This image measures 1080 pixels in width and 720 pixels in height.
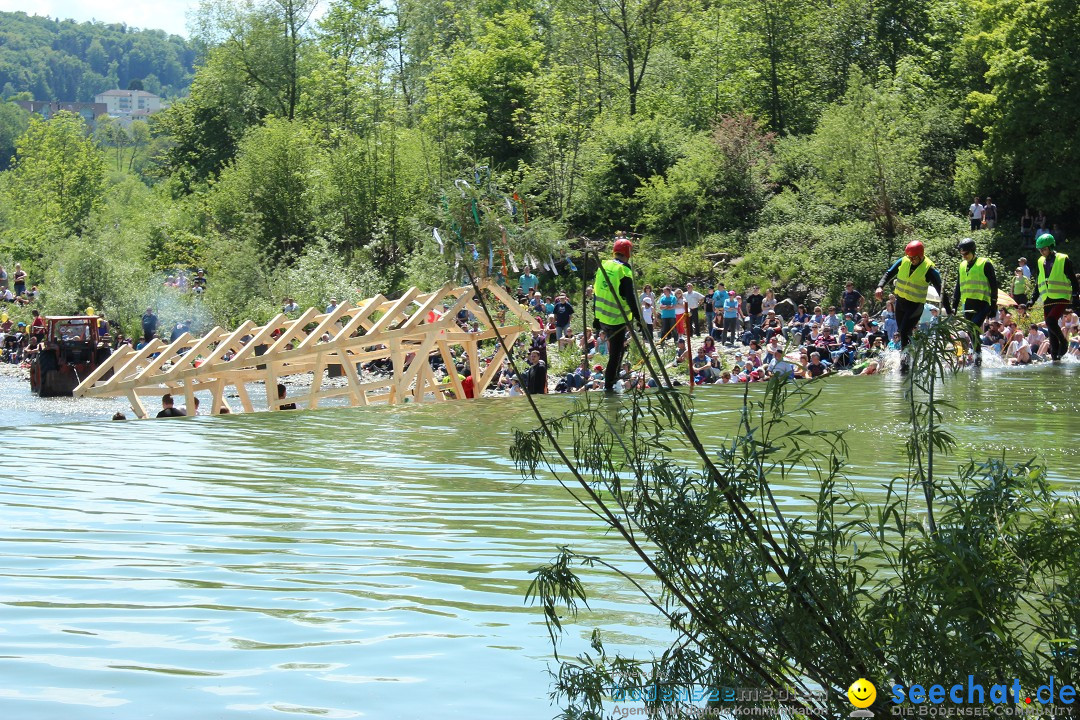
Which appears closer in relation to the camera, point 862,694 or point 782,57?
point 862,694

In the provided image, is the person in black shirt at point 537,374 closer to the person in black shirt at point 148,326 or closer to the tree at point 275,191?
the person in black shirt at point 148,326

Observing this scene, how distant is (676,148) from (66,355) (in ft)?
81.6

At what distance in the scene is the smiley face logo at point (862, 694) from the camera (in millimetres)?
3990

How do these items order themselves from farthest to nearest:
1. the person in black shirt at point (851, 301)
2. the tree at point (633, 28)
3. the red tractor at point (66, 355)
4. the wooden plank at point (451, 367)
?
the tree at point (633, 28), the red tractor at point (66, 355), the person in black shirt at point (851, 301), the wooden plank at point (451, 367)

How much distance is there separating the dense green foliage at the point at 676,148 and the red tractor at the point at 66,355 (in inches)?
419

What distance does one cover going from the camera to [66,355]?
117ft

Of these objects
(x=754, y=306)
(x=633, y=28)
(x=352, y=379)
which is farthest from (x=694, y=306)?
(x=633, y=28)

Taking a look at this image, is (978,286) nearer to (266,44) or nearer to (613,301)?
(613,301)

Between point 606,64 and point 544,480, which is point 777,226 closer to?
point 606,64

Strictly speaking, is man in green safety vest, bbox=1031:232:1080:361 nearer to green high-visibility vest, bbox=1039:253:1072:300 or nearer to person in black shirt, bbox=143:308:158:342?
green high-visibility vest, bbox=1039:253:1072:300

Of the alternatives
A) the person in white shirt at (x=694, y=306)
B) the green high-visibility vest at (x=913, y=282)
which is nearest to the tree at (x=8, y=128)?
the person in white shirt at (x=694, y=306)

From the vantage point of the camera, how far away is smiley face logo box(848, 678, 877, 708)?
3990 millimetres

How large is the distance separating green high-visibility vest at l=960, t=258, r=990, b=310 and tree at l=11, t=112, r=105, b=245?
63.2 meters

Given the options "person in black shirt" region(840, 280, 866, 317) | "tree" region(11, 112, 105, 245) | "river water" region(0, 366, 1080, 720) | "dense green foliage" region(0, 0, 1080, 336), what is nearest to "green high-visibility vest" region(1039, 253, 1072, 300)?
"river water" region(0, 366, 1080, 720)
